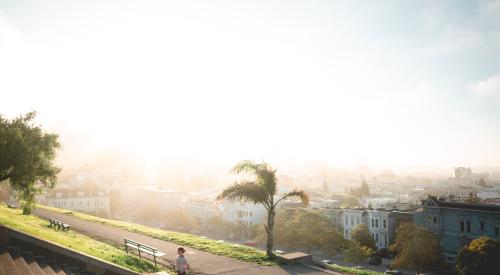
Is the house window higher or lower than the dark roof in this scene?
lower

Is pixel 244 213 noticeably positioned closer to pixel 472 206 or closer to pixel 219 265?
pixel 472 206

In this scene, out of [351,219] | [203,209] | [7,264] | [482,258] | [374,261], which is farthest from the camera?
[203,209]

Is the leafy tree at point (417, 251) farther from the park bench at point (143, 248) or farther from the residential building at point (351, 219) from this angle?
the park bench at point (143, 248)

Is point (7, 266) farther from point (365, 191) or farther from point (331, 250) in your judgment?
point (365, 191)

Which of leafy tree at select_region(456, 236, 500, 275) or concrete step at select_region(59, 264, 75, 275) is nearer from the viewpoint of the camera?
concrete step at select_region(59, 264, 75, 275)

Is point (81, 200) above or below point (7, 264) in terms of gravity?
below

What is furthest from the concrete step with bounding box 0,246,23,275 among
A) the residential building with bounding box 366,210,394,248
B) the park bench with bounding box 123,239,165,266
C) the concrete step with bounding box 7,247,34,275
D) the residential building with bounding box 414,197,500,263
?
the residential building with bounding box 366,210,394,248

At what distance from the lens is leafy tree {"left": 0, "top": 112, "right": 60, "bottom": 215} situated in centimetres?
2278

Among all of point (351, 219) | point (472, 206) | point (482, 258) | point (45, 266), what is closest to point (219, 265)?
point (45, 266)

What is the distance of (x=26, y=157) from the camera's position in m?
23.3

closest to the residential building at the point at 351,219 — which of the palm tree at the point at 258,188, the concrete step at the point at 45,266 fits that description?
the palm tree at the point at 258,188

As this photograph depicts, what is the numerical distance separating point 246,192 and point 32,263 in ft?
33.5

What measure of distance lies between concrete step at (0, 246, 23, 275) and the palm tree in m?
9.57

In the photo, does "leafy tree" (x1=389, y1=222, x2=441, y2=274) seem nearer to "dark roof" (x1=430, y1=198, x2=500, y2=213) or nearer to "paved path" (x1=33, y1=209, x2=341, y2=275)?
"dark roof" (x1=430, y1=198, x2=500, y2=213)
